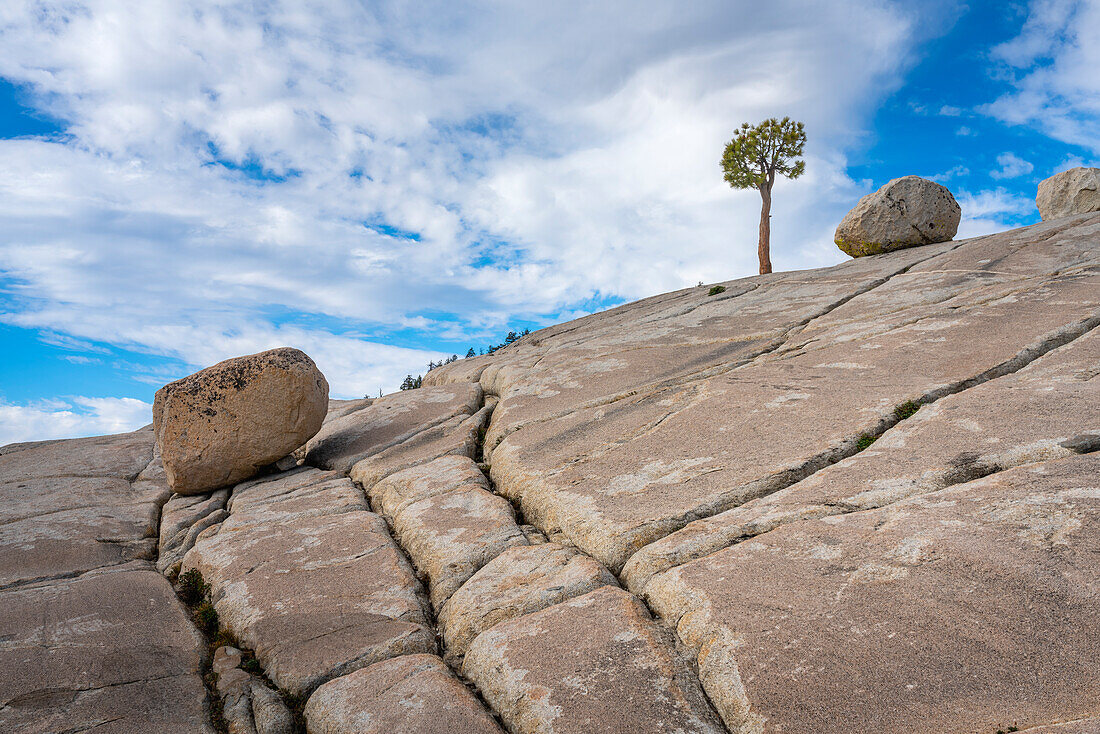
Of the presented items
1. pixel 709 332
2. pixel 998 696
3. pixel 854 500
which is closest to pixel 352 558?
pixel 854 500

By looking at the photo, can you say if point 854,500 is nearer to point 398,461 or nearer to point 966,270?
point 398,461

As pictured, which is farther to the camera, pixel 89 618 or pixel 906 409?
pixel 906 409

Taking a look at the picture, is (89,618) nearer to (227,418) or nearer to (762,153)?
(227,418)

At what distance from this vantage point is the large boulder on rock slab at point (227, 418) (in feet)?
39.5

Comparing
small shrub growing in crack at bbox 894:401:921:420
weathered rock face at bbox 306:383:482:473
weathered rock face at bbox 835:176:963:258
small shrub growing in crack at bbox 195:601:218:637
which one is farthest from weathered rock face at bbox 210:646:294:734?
weathered rock face at bbox 835:176:963:258

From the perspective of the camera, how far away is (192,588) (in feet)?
27.2

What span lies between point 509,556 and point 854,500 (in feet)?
11.9

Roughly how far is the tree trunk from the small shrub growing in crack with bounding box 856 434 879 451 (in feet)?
86.9

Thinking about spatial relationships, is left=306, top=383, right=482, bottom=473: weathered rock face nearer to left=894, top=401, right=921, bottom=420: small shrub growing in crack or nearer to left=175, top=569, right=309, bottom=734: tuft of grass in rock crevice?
left=175, top=569, right=309, bottom=734: tuft of grass in rock crevice

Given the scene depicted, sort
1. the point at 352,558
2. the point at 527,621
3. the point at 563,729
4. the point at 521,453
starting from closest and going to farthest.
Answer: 1. the point at 563,729
2. the point at 527,621
3. the point at 352,558
4. the point at 521,453

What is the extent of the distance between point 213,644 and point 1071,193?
35.8 meters

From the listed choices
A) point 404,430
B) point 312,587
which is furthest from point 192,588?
point 404,430

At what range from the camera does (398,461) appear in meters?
11.2

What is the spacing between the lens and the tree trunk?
3244cm
